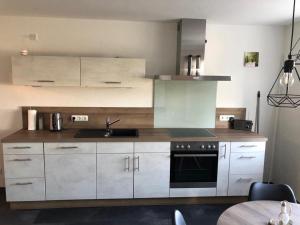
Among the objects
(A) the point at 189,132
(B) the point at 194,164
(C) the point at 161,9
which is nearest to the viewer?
(C) the point at 161,9

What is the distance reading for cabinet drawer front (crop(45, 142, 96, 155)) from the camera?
286 cm

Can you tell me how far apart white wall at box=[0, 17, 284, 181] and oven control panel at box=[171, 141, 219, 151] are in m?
0.79

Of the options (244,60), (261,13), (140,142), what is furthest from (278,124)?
(140,142)

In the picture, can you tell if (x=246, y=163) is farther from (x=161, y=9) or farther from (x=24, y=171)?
(x=24, y=171)

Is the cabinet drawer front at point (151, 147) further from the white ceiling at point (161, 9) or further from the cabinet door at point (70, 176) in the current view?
the white ceiling at point (161, 9)

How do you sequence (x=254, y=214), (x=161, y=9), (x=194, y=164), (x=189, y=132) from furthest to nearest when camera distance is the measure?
(x=189, y=132) → (x=194, y=164) → (x=161, y=9) → (x=254, y=214)

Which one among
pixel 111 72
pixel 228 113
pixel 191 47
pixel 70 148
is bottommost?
pixel 70 148

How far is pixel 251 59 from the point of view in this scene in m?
3.58

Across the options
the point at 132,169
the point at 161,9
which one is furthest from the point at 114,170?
the point at 161,9

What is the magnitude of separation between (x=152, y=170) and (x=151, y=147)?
287 mm

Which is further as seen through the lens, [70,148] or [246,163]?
[246,163]

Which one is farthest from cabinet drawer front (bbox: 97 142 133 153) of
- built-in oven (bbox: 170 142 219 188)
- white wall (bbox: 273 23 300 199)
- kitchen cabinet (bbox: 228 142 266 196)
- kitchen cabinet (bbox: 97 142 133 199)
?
white wall (bbox: 273 23 300 199)

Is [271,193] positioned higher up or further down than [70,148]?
further down

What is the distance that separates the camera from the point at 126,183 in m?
3.02
